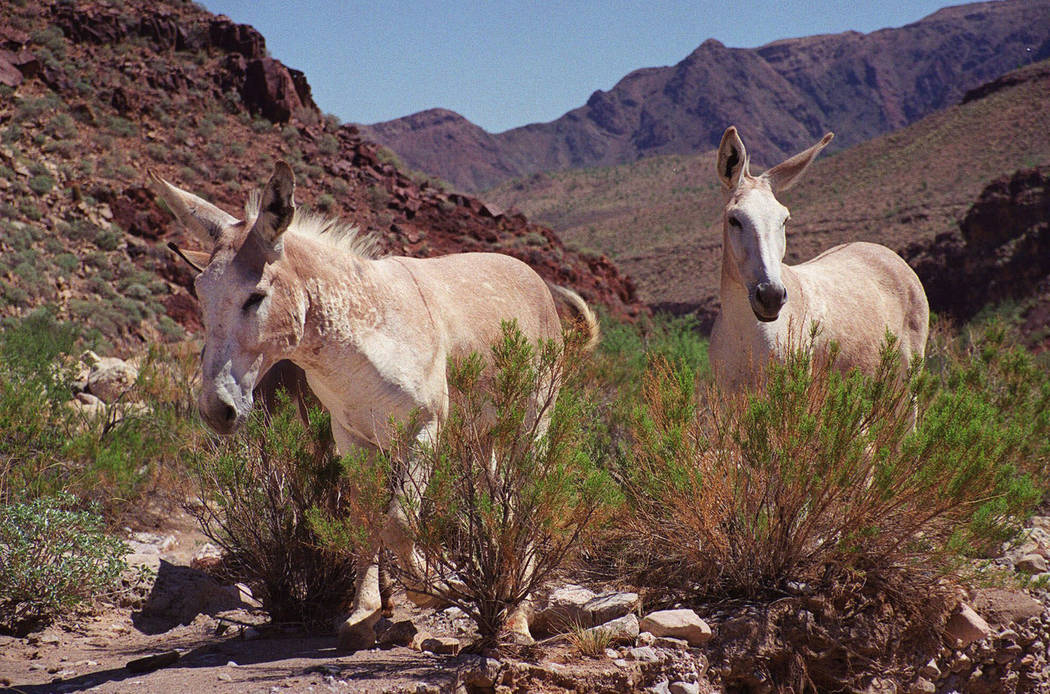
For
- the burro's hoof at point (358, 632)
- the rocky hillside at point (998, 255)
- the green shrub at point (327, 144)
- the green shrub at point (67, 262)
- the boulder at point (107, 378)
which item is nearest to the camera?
the burro's hoof at point (358, 632)

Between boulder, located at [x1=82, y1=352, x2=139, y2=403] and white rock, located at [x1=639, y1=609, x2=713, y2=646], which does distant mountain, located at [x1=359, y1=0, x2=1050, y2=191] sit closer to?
boulder, located at [x1=82, y1=352, x2=139, y2=403]

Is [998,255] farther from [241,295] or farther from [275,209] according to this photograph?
[241,295]

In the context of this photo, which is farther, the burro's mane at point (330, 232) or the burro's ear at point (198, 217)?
the burro's mane at point (330, 232)

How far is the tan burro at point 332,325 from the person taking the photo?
382cm

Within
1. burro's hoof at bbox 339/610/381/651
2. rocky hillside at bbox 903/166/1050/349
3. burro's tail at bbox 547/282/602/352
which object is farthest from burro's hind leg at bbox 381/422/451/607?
rocky hillside at bbox 903/166/1050/349

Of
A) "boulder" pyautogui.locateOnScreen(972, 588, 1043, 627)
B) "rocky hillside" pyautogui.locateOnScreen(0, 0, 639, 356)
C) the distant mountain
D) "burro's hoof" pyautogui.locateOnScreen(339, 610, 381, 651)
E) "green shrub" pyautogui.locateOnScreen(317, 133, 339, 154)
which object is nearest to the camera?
"burro's hoof" pyautogui.locateOnScreen(339, 610, 381, 651)

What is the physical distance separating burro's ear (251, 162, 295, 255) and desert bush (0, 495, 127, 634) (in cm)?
244

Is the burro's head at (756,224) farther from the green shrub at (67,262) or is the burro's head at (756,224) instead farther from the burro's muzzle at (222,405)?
the green shrub at (67,262)

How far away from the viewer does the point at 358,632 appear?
4.31 meters

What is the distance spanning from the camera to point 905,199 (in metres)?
43.7

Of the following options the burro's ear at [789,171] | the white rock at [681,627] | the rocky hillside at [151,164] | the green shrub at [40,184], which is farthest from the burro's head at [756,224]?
the green shrub at [40,184]

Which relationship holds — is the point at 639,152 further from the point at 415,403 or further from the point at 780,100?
the point at 415,403

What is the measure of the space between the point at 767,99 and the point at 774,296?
161845 millimetres

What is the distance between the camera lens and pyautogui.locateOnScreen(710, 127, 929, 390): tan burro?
5.00 meters
